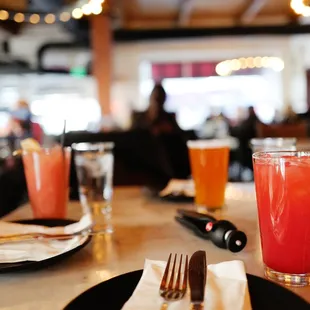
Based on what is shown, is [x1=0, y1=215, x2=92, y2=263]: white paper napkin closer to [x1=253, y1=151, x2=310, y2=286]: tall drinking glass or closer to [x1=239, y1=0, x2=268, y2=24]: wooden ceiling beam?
[x1=253, y1=151, x2=310, y2=286]: tall drinking glass

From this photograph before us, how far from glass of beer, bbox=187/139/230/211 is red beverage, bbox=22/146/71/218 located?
31 cm

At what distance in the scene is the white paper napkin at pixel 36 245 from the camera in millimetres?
688

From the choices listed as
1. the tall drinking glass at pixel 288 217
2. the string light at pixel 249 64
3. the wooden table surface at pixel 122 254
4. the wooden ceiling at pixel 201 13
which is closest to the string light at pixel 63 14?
the wooden table surface at pixel 122 254

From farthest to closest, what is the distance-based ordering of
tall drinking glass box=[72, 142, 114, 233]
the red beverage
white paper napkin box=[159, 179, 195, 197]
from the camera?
white paper napkin box=[159, 179, 195, 197], tall drinking glass box=[72, 142, 114, 233], the red beverage

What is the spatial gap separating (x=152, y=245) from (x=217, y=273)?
0.22m

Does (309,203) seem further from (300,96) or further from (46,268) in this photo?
(300,96)

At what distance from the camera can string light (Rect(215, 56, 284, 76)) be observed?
356 inches

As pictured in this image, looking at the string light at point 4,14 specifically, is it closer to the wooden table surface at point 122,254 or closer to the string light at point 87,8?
the string light at point 87,8

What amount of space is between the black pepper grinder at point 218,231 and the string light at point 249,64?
28.0 feet

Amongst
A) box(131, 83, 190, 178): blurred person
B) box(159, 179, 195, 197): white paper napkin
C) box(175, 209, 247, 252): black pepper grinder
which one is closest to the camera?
box(175, 209, 247, 252): black pepper grinder

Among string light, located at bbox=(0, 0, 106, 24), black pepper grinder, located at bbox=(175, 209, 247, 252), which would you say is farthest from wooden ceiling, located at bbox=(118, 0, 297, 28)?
black pepper grinder, located at bbox=(175, 209, 247, 252)

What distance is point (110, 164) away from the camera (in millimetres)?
1178

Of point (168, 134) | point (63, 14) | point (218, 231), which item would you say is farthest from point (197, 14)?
point (218, 231)

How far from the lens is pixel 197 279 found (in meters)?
0.53
